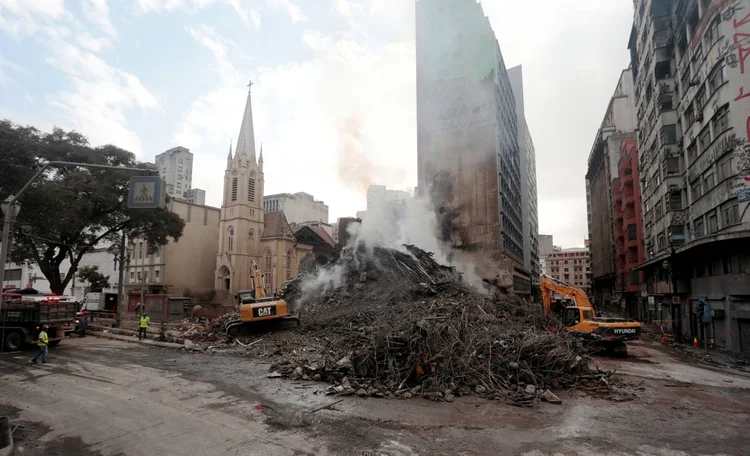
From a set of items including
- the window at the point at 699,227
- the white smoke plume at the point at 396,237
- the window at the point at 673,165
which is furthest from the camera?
the window at the point at 673,165

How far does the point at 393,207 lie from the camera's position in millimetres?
38375

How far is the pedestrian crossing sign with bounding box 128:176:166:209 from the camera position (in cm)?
981

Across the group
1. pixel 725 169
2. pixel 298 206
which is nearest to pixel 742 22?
pixel 725 169

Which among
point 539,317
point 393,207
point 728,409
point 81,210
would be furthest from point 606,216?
point 81,210

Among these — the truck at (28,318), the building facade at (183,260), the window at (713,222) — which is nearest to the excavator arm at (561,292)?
the window at (713,222)

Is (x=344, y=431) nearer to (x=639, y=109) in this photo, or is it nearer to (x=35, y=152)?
(x=35, y=152)

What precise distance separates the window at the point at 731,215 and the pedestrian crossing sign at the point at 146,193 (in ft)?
77.1

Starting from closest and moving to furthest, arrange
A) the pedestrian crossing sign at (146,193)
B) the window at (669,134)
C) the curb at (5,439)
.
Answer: the curb at (5,439), the pedestrian crossing sign at (146,193), the window at (669,134)

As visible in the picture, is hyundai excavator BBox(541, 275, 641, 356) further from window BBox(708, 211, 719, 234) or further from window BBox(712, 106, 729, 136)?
window BBox(712, 106, 729, 136)

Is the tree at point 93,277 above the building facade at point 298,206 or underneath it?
underneath

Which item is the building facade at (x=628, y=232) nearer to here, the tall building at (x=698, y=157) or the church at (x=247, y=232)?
the tall building at (x=698, y=157)

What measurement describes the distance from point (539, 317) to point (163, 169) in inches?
3883

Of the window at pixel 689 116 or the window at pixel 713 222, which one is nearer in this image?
the window at pixel 713 222

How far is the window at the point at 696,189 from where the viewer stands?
79.7 feet
